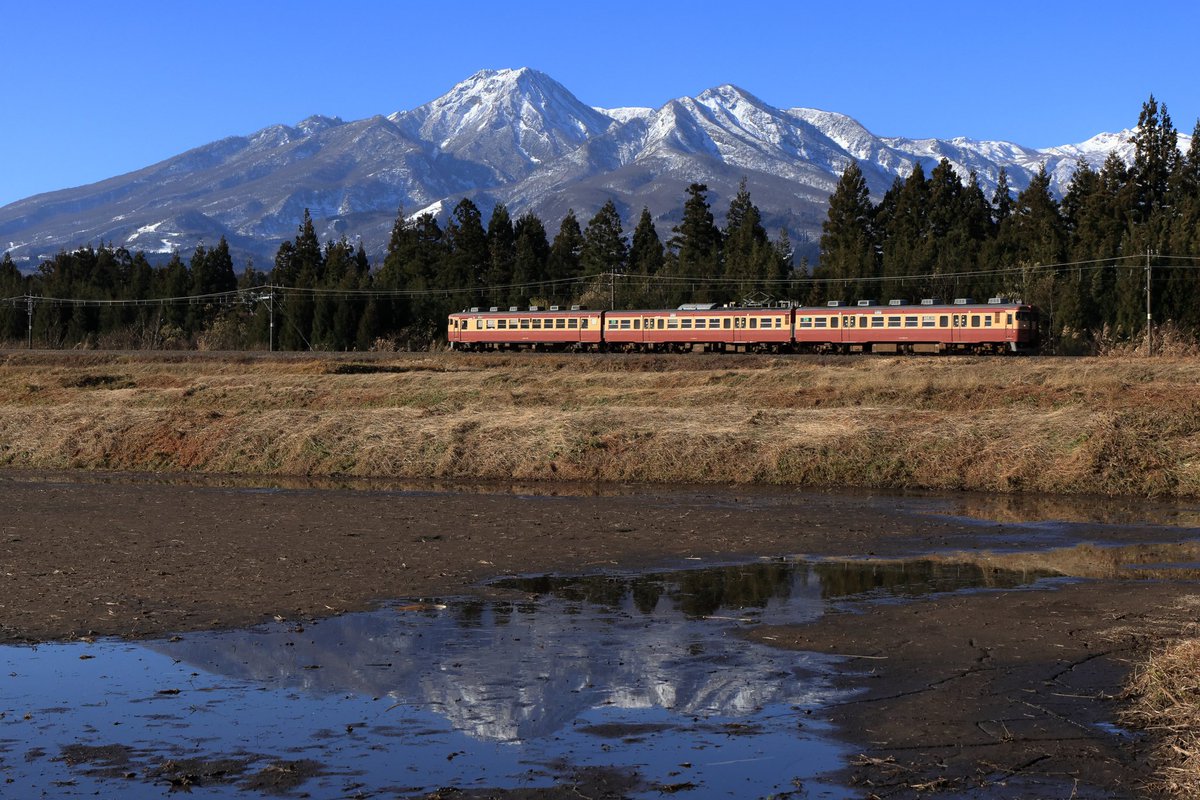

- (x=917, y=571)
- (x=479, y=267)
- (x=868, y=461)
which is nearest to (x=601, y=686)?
(x=917, y=571)

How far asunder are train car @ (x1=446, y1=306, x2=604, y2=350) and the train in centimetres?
6

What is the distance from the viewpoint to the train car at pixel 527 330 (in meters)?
73.4

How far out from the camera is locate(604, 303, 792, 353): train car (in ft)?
221

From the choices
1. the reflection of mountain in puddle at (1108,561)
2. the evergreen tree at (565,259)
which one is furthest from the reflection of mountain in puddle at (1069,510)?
the evergreen tree at (565,259)

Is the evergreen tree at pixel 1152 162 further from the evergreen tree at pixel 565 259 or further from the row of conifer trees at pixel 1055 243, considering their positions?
the evergreen tree at pixel 565 259

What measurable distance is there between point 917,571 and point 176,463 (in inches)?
791

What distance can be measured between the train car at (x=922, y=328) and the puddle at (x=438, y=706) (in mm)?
50433

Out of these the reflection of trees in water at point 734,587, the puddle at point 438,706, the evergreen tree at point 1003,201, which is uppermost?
the evergreen tree at point 1003,201

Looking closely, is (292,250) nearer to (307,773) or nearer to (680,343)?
(680,343)

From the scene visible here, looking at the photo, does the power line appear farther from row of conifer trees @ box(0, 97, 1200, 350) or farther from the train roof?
the train roof

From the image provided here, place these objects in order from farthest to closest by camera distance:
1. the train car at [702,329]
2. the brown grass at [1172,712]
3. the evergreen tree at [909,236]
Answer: the evergreen tree at [909,236] < the train car at [702,329] < the brown grass at [1172,712]

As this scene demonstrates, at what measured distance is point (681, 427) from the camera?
29.5m

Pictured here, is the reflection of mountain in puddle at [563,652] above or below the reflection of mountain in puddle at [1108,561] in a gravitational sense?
below

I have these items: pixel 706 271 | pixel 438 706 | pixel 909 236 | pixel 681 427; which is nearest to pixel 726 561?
pixel 438 706
